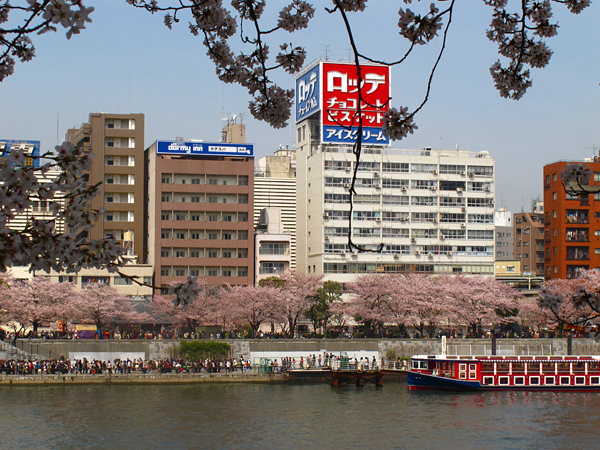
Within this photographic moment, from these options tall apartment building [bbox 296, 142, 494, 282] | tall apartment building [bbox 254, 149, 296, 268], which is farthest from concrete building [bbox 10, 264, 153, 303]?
tall apartment building [bbox 254, 149, 296, 268]

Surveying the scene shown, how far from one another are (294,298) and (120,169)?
88.6ft

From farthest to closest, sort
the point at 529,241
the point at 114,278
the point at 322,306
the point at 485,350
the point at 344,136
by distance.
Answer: the point at 529,241 < the point at 344,136 < the point at 114,278 < the point at 322,306 < the point at 485,350

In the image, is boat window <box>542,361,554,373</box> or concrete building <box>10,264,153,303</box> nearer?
boat window <box>542,361,554,373</box>

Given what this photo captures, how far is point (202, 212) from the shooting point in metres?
→ 87.2

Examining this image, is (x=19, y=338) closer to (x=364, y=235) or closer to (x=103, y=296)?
(x=103, y=296)

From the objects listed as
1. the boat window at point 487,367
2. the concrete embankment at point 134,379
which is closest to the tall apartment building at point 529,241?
the boat window at point 487,367

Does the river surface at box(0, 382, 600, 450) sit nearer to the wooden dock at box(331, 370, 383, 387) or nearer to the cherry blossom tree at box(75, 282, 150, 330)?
the wooden dock at box(331, 370, 383, 387)

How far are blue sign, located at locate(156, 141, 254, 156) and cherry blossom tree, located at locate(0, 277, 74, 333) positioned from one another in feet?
69.7

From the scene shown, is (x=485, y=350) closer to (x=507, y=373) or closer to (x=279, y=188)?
(x=507, y=373)

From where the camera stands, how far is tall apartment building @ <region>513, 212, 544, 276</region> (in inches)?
5162

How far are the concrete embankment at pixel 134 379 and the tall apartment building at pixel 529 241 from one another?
78.3 m

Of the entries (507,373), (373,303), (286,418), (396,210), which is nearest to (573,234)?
(396,210)

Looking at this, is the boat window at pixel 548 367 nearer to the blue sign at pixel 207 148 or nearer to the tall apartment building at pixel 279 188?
the blue sign at pixel 207 148

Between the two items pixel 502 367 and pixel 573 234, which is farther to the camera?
pixel 573 234
